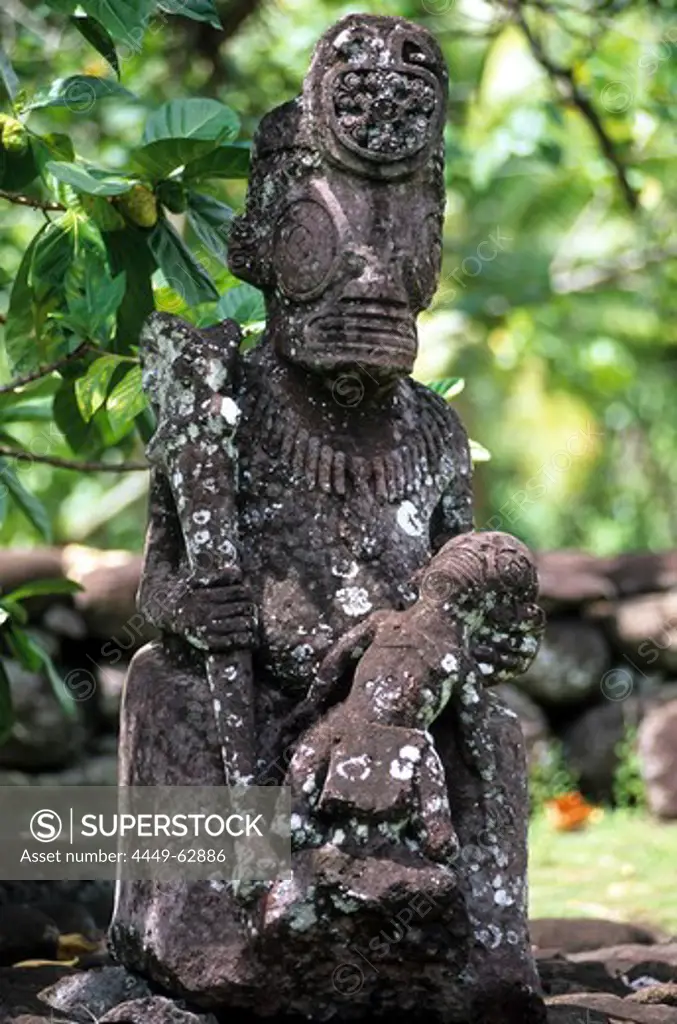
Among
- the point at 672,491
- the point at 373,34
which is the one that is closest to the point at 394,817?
the point at 373,34

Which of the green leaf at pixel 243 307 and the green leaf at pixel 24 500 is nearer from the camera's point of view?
the green leaf at pixel 243 307

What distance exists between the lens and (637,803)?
29.4 ft

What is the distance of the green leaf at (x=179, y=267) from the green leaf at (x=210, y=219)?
0.29 ft

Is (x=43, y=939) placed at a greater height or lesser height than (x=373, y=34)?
lesser

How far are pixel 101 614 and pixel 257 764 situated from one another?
4.31m

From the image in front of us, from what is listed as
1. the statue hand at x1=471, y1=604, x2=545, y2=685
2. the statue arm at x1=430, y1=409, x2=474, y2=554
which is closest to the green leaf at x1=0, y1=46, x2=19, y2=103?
the statue arm at x1=430, y1=409, x2=474, y2=554

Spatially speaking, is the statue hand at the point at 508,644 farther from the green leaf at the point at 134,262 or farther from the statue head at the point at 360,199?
the green leaf at the point at 134,262

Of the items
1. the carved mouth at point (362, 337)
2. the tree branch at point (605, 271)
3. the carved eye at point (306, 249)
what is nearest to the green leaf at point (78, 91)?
the carved eye at point (306, 249)

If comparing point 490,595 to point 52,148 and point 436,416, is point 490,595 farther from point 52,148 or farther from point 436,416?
point 52,148

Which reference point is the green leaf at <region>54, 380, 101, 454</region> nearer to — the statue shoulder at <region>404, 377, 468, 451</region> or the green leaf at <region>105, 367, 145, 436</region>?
the green leaf at <region>105, 367, 145, 436</region>

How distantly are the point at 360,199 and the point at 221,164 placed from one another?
20.0 inches

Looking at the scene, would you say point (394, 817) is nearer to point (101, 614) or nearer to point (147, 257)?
point (147, 257)

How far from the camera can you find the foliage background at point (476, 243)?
4.81 meters

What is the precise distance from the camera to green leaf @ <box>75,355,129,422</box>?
16.1 feet
